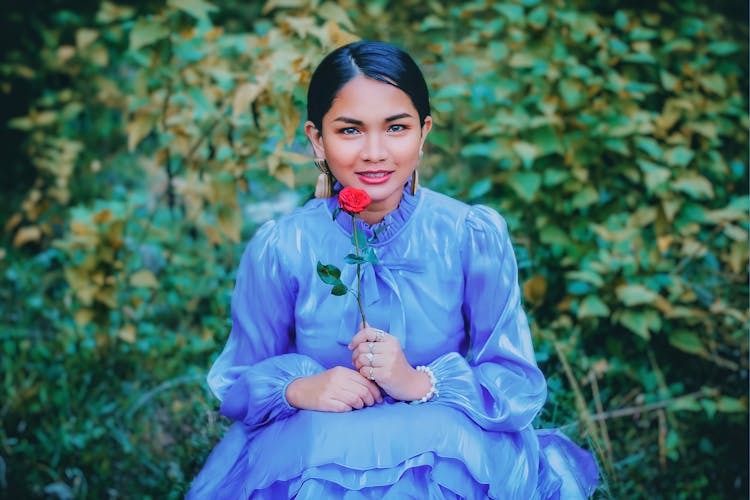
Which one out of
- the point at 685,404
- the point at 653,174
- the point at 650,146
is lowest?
the point at 685,404

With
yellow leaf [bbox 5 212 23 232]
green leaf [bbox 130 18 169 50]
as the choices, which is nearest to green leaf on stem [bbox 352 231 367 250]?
green leaf [bbox 130 18 169 50]

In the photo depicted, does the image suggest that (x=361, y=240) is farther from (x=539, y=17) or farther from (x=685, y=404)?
(x=539, y=17)

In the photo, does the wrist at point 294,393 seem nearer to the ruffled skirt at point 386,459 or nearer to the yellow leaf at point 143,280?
the ruffled skirt at point 386,459

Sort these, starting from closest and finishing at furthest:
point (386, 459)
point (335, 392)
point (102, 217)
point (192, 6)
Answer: point (386, 459), point (335, 392), point (192, 6), point (102, 217)

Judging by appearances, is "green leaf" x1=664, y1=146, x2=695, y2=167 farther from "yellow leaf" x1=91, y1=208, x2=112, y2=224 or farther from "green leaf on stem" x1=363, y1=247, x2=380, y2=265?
"yellow leaf" x1=91, y1=208, x2=112, y2=224

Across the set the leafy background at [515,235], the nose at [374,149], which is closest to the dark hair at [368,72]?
the nose at [374,149]

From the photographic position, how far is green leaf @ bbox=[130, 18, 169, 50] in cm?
294

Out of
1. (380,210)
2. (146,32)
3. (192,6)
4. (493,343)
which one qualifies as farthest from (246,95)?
(493,343)

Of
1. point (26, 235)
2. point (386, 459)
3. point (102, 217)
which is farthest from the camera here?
point (26, 235)

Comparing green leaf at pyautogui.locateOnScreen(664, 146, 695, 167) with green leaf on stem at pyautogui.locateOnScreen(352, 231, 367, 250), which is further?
green leaf at pyautogui.locateOnScreen(664, 146, 695, 167)

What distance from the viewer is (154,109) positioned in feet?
10.6

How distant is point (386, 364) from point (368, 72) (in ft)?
2.18

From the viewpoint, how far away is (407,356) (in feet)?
6.15

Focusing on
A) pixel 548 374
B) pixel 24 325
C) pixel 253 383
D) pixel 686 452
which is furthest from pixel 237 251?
pixel 686 452
